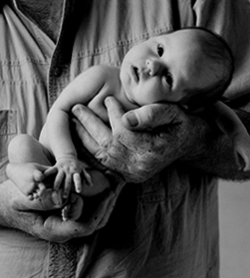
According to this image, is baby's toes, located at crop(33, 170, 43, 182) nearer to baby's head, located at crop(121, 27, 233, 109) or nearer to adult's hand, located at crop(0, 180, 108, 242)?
adult's hand, located at crop(0, 180, 108, 242)

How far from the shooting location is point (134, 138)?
977mm

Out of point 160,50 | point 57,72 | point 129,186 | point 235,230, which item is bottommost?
point 235,230

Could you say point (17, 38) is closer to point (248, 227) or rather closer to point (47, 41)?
point (47, 41)

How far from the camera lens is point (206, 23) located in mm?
1179

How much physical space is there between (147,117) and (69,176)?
0.15 m

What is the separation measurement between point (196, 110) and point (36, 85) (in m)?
0.30

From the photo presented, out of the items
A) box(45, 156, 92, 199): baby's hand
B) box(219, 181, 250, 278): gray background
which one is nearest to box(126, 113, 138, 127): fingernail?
box(45, 156, 92, 199): baby's hand

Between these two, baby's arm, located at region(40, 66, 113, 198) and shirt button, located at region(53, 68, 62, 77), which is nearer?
baby's arm, located at region(40, 66, 113, 198)

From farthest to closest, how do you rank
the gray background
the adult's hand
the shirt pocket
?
the gray background → the shirt pocket → the adult's hand

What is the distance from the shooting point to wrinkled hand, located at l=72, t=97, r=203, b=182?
98 centimetres

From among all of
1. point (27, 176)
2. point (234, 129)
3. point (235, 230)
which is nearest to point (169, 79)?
point (234, 129)

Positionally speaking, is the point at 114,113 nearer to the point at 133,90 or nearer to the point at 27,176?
the point at 133,90

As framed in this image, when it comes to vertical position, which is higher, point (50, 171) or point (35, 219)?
point (50, 171)

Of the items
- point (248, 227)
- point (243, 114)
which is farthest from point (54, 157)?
point (248, 227)
